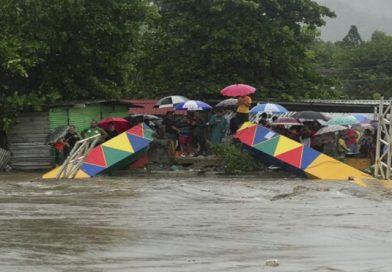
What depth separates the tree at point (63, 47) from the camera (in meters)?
20.2

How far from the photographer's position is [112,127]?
65.6ft

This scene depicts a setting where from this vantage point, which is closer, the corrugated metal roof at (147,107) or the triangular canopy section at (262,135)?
the triangular canopy section at (262,135)

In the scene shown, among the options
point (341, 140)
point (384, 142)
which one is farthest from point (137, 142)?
point (384, 142)

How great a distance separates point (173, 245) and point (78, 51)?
15155 millimetres

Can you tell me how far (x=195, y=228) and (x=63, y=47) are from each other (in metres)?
14.2

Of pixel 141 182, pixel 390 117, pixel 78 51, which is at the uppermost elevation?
pixel 78 51

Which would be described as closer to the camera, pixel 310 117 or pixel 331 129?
pixel 331 129

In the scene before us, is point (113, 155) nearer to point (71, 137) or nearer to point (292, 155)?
point (71, 137)

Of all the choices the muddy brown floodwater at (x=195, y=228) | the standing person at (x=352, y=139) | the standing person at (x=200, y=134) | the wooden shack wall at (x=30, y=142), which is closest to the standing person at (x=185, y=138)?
the standing person at (x=200, y=134)

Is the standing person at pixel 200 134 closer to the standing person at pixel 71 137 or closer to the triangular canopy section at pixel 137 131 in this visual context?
the triangular canopy section at pixel 137 131

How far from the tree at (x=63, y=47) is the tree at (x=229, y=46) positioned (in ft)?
14.3

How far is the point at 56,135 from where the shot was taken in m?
19.4

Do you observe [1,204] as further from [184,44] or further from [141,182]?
[184,44]

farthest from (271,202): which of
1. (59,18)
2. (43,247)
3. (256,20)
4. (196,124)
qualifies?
(256,20)
